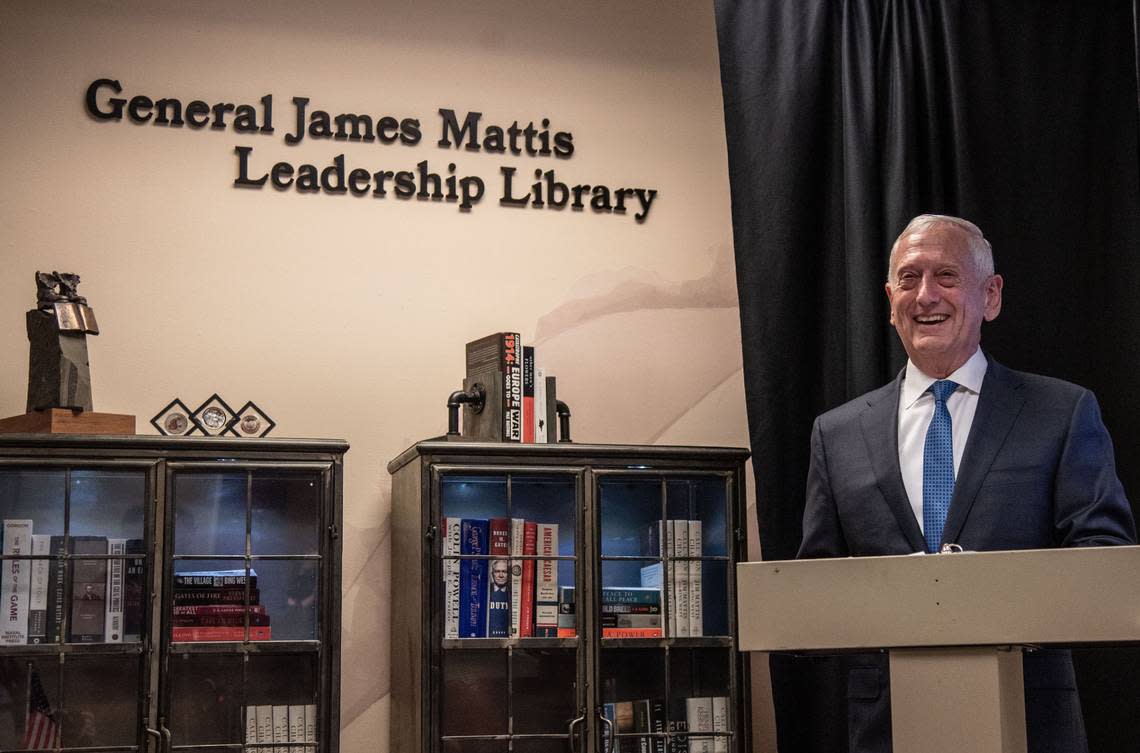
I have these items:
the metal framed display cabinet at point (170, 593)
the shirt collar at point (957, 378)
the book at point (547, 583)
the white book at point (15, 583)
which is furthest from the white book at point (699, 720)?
the white book at point (15, 583)

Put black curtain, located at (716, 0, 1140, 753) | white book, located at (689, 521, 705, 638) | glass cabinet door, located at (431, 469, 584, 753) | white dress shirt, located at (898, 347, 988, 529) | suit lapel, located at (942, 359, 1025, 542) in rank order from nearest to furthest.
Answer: suit lapel, located at (942, 359, 1025, 542) → white dress shirt, located at (898, 347, 988, 529) → glass cabinet door, located at (431, 469, 584, 753) → white book, located at (689, 521, 705, 638) → black curtain, located at (716, 0, 1140, 753)

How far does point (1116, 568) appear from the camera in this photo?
5.82 feet

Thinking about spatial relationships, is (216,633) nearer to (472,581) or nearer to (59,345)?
(472,581)

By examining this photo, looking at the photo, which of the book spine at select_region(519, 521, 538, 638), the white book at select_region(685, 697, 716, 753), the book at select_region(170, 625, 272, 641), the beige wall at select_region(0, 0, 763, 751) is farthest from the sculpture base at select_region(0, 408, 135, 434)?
the white book at select_region(685, 697, 716, 753)

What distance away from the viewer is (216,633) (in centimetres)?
354

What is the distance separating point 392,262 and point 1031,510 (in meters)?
2.19

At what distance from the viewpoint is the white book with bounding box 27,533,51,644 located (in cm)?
343

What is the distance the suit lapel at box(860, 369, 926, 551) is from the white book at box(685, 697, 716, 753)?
46.0 inches

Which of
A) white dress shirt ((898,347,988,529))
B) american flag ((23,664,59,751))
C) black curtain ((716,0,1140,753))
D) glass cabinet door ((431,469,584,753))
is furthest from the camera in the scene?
black curtain ((716,0,1140,753))

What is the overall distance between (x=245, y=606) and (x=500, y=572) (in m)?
0.68

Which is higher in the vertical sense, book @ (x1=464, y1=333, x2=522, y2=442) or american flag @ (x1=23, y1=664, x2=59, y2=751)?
book @ (x1=464, y1=333, x2=522, y2=442)

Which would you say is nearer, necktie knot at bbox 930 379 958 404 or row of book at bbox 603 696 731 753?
necktie knot at bbox 930 379 958 404

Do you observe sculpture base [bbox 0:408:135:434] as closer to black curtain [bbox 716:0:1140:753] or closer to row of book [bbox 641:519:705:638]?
row of book [bbox 641:519:705:638]

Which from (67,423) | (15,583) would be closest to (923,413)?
(67,423)
